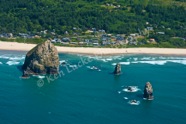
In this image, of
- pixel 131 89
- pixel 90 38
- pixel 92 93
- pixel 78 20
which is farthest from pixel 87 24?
pixel 92 93

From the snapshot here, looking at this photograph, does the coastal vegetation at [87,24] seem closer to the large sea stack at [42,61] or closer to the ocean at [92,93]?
the ocean at [92,93]

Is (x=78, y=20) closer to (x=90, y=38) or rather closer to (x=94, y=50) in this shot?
(x=90, y=38)

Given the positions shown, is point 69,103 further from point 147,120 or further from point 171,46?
point 171,46

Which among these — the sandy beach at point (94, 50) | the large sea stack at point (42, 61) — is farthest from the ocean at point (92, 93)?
the sandy beach at point (94, 50)

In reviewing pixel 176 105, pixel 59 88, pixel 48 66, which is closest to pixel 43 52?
pixel 48 66

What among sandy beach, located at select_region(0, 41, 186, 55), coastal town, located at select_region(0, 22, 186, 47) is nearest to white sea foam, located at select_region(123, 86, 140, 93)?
sandy beach, located at select_region(0, 41, 186, 55)

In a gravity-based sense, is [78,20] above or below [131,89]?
above
